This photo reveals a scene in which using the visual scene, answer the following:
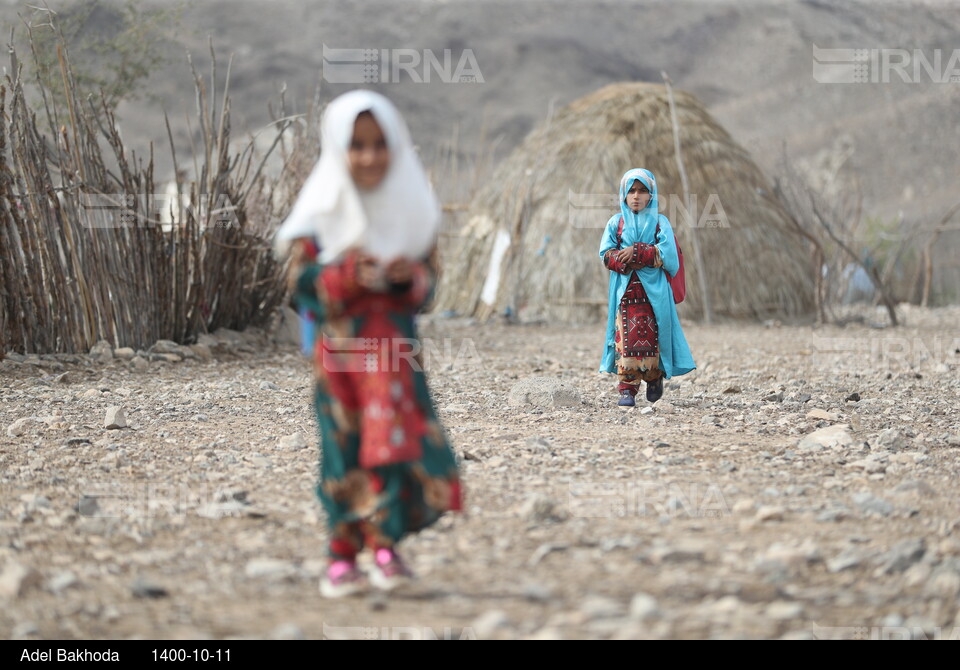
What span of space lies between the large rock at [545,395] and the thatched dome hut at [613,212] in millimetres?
6310

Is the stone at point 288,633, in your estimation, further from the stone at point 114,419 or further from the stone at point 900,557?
the stone at point 114,419

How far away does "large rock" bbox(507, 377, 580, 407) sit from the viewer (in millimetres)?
5785

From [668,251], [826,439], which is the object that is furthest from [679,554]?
[668,251]

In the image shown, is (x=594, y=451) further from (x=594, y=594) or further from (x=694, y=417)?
(x=594, y=594)

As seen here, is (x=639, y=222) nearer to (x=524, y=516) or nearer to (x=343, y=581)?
(x=524, y=516)

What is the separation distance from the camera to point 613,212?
12438 millimetres

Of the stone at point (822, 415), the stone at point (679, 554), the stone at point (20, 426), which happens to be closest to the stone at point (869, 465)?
the stone at point (822, 415)

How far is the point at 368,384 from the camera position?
8.59ft

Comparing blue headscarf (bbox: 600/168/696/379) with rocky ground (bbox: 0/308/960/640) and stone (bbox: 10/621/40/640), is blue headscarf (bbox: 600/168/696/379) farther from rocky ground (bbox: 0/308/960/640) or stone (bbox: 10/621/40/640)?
stone (bbox: 10/621/40/640)

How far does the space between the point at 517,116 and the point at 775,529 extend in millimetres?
42172

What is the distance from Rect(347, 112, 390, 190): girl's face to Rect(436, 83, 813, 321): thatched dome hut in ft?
31.7

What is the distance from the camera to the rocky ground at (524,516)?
2498 millimetres

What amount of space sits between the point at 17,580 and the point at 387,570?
3.09 ft
